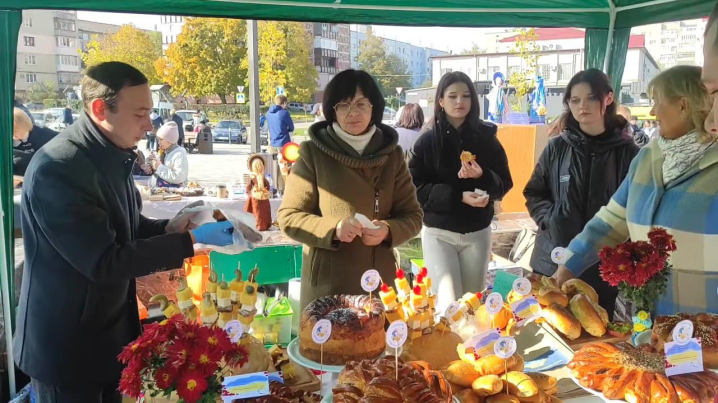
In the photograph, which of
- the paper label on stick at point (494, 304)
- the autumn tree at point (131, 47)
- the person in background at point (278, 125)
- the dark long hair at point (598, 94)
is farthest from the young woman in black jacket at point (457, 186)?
the autumn tree at point (131, 47)

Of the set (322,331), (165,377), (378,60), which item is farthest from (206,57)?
(165,377)

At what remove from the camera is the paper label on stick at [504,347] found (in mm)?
1337

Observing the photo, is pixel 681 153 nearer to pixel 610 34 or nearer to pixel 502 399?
pixel 502 399

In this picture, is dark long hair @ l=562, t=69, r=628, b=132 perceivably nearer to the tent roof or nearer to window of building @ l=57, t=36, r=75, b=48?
the tent roof

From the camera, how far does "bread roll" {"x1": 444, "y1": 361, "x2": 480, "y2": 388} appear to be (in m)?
1.42

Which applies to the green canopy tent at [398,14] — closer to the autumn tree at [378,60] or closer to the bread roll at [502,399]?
the bread roll at [502,399]

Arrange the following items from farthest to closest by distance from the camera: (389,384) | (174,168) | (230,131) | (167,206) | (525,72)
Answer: (230,131), (525,72), (174,168), (167,206), (389,384)

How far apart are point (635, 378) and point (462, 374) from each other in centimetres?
45

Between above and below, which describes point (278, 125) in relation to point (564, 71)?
below

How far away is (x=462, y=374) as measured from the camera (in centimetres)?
143

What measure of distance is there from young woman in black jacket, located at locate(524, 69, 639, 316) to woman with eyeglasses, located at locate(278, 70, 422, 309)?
1022 mm

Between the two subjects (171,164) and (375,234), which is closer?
(375,234)

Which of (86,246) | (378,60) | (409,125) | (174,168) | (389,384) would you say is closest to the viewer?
(389,384)

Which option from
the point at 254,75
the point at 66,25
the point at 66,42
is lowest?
the point at 254,75
